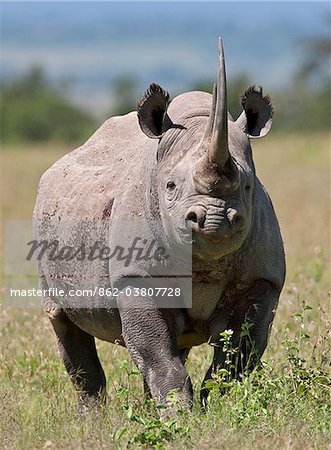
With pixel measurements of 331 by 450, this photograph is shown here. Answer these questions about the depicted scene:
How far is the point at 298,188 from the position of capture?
21562 millimetres

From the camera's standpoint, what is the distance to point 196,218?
19.5 ft

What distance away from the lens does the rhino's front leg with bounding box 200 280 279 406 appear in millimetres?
6590

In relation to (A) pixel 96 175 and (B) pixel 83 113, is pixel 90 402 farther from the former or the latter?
(B) pixel 83 113

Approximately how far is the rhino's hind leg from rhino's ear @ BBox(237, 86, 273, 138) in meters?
1.97

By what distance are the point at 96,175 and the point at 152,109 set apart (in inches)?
40.5

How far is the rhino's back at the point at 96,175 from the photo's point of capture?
711cm

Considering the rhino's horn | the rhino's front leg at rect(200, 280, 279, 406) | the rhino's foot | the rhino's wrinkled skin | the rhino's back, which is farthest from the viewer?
the rhino's foot

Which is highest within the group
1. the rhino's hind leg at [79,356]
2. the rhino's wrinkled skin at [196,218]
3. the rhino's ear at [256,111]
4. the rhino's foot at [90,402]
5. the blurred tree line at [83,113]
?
the blurred tree line at [83,113]

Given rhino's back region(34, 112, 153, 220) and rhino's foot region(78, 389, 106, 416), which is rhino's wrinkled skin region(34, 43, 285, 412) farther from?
rhino's foot region(78, 389, 106, 416)

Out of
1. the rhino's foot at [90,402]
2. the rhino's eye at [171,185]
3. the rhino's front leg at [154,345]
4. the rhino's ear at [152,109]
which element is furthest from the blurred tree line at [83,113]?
the rhino's eye at [171,185]

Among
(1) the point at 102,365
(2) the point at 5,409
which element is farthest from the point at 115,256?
(1) the point at 102,365

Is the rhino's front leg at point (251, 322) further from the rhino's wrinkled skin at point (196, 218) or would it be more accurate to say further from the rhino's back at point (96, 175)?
the rhino's back at point (96, 175)

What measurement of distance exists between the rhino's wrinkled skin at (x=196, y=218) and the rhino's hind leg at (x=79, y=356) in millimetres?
559

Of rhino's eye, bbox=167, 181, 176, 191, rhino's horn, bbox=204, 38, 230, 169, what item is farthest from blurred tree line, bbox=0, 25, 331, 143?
rhino's horn, bbox=204, 38, 230, 169
